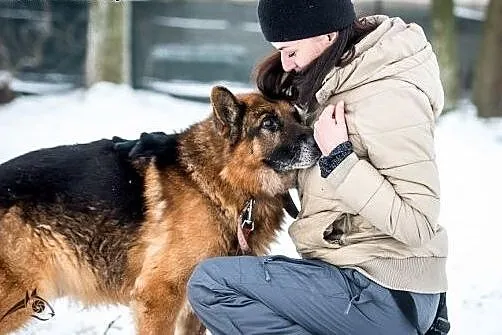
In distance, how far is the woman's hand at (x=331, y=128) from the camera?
316 centimetres

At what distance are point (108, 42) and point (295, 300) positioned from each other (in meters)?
8.90

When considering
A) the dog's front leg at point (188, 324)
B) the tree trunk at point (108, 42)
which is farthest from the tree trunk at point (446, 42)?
the dog's front leg at point (188, 324)

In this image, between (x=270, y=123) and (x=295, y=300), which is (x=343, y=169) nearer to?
(x=295, y=300)

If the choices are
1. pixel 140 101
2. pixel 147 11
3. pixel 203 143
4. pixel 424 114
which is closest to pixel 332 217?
pixel 424 114

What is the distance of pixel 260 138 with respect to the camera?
12.7 ft

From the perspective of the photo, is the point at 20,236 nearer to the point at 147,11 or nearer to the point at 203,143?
the point at 203,143

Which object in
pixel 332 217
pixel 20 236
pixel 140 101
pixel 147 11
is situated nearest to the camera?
pixel 332 217

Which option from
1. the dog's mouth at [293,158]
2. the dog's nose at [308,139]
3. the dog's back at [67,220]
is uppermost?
the dog's nose at [308,139]

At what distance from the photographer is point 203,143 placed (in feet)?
13.5

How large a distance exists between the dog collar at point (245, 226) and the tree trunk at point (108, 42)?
26.3 feet

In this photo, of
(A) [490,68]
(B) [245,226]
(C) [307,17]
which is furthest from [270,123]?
(A) [490,68]

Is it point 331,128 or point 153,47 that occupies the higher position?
point 331,128

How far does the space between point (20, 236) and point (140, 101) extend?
747 cm

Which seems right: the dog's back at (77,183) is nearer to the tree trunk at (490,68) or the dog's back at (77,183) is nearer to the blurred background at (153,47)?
the blurred background at (153,47)
